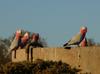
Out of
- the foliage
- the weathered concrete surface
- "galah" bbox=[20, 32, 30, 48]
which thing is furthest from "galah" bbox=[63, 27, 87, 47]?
"galah" bbox=[20, 32, 30, 48]

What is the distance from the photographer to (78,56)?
1543 centimetres

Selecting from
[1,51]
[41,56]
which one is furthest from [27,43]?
[1,51]

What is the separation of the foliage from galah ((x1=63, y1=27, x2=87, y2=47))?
6.93ft

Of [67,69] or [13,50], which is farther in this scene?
[13,50]

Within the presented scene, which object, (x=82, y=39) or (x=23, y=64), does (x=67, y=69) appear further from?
(x=82, y=39)

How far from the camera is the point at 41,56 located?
58.6 feet

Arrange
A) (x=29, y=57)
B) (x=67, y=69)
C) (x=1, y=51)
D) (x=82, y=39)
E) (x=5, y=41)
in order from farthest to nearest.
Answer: (x=5, y=41), (x=1, y=51), (x=29, y=57), (x=82, y=39), (x=67, y=69)

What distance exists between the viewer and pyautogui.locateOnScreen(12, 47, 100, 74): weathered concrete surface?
47.7ft

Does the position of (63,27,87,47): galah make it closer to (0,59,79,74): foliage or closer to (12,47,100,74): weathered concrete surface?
(12,47,100,74): weathered concrete surface

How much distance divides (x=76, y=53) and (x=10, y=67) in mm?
2008

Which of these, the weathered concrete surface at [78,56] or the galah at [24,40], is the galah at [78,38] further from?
the galah at [24,40]

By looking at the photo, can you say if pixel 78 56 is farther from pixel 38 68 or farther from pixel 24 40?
pixel 24 40

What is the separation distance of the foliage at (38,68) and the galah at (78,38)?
2.11m

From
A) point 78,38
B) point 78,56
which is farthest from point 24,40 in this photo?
point 78,56
